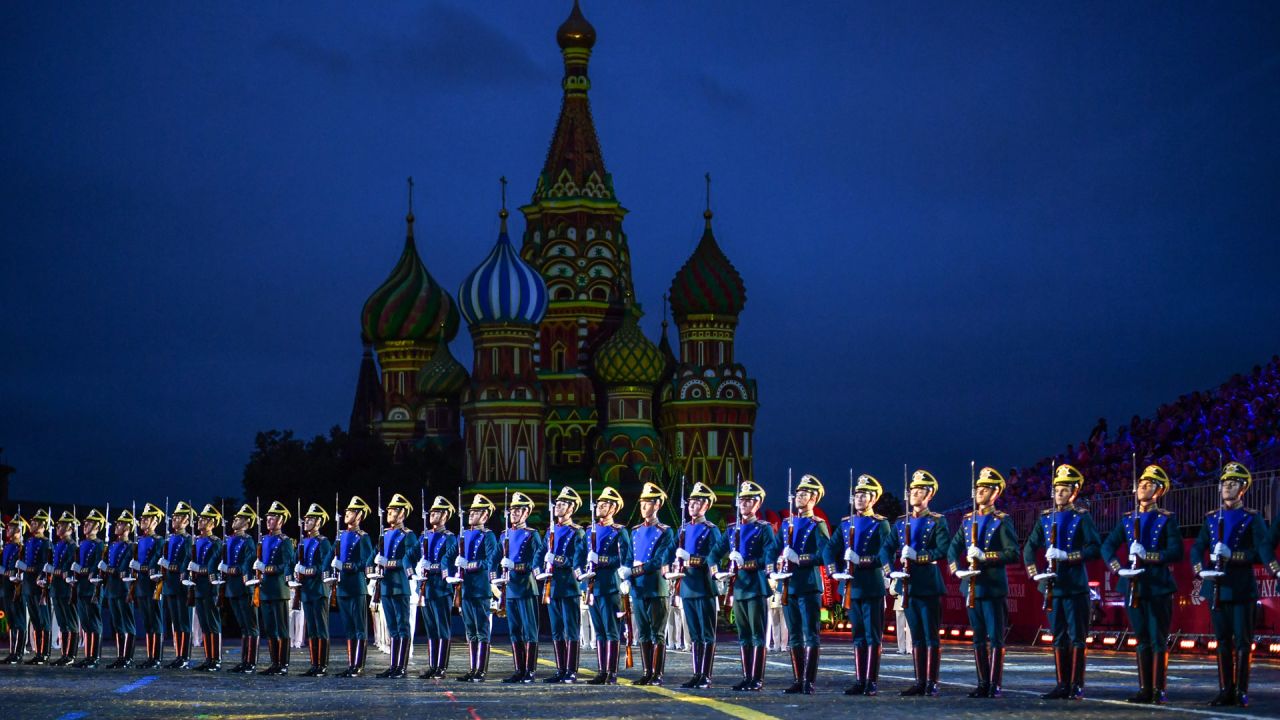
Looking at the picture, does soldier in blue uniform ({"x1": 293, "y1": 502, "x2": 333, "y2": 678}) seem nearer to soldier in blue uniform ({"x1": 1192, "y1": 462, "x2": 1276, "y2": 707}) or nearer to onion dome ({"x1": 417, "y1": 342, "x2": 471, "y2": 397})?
soldier in blue uniform ({"x1": 1192, "y1": 462, "x2": 1276, "y2": 707})

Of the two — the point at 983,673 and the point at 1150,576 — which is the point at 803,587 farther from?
the point at 1150,576

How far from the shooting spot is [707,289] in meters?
82.7

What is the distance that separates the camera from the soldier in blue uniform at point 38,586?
27.1m

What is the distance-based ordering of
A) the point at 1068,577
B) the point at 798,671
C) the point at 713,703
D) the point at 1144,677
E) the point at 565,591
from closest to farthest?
the point at 1144,677, the point at 713,703, the point at 1068,577, the point at 798,671, the point at 565,591

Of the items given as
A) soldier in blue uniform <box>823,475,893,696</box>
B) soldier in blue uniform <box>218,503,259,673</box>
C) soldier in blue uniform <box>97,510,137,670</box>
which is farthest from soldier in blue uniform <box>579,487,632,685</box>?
soldier in blue uniform <box>97,510,137,670</box>

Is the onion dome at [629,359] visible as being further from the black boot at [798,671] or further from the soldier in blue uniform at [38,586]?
the black boot at [798,671]

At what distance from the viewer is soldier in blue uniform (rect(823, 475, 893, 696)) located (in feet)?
57.4

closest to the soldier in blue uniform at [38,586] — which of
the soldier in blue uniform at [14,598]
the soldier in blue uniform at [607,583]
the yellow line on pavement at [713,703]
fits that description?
the soldier in blue uniform at [14,598]

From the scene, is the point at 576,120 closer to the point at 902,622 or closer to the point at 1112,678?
the point at 902,622

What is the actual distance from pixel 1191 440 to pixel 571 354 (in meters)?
45.0

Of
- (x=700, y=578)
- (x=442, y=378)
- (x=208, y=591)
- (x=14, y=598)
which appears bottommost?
(x=14, y=598)

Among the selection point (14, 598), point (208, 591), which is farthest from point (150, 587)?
point (14, 598)

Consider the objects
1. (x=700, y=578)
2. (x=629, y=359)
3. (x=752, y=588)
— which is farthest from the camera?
(x=629, y=359)

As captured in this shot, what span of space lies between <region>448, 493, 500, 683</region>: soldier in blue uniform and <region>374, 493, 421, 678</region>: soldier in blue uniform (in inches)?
34.8
